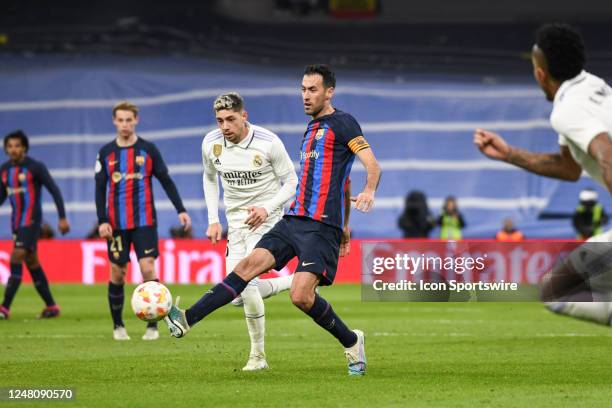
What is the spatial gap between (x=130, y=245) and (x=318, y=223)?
3.82 metres

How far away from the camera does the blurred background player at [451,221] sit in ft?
81.8

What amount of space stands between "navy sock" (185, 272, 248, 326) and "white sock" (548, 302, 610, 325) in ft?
11.1

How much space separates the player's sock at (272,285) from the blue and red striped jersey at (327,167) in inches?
44.6

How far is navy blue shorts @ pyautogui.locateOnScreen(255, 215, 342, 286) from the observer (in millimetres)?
7980

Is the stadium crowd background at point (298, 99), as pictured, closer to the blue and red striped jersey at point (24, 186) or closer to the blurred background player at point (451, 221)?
the blurred background player at point (451, 221)

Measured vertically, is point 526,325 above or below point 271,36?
below

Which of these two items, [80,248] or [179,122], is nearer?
[80,248]

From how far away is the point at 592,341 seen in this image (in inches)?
436

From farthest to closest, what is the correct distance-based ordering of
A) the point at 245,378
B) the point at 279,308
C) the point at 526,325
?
the point at 279,308, the point at 526,325, the point at 245,378

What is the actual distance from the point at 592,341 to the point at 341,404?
502 centimetres

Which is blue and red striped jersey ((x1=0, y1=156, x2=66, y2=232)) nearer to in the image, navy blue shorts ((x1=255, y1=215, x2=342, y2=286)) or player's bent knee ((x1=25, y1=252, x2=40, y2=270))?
player's bent knee ((x1=25, y1=252, x2=40, y2=270))

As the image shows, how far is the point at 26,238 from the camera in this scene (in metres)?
14.6

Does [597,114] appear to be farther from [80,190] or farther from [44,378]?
[80,190]

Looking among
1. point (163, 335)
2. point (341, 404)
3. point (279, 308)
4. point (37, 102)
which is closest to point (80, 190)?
point (37, 102)
